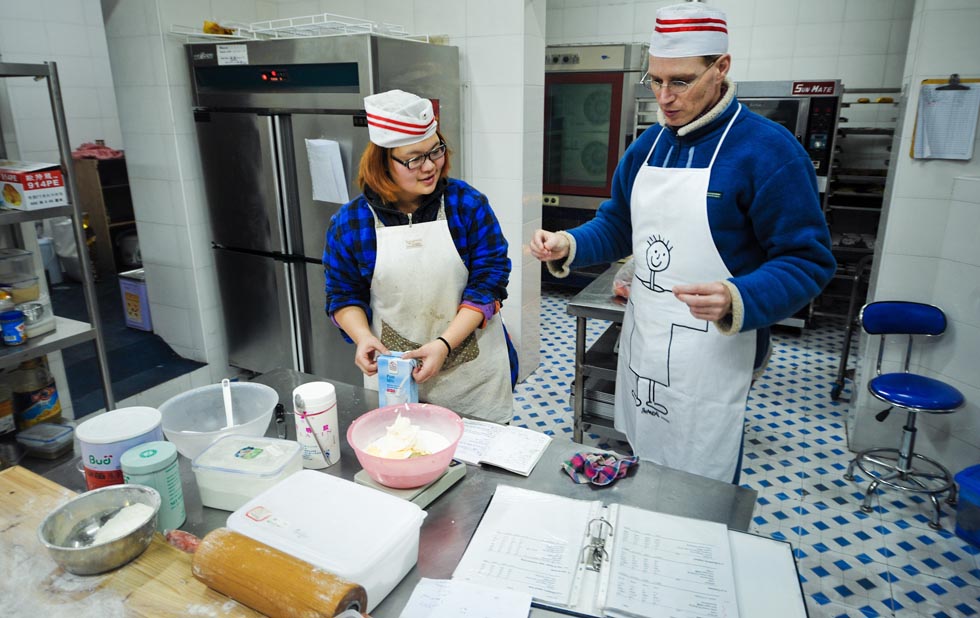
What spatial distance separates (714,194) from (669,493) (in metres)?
0.79

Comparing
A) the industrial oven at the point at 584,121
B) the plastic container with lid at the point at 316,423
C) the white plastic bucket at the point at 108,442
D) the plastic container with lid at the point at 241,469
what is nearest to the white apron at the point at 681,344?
the plastic container with lid at the point at 316,423

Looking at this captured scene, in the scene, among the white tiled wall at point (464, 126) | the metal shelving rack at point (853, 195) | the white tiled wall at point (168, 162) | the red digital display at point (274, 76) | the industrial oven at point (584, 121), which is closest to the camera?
the white tiled wall at point (464, 126)

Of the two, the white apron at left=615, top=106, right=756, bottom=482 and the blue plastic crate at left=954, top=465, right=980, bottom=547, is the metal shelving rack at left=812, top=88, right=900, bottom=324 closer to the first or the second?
the blue plastic crate at left=954, top=465, right=980, bottom=547

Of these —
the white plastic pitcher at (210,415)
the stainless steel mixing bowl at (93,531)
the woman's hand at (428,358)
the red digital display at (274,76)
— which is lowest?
the white plastic pitcher at (210,415)

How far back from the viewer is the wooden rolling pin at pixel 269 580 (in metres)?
0.81

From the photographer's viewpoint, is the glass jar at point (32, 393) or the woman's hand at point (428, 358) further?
the glass jar at point (32, 393)

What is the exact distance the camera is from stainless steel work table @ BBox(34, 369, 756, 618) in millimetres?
1189

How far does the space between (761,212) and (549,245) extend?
1.87 feet

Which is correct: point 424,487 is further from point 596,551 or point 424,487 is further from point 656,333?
point 656,333

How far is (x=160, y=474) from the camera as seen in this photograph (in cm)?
115

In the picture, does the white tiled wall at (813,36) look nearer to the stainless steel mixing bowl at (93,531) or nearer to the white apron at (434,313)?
the white apron at (434,313)

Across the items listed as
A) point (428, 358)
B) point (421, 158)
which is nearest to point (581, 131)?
point (421, 158)

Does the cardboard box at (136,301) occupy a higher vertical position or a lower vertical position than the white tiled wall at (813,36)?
lower

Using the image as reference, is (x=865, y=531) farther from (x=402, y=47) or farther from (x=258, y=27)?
(x=258, y=27)
